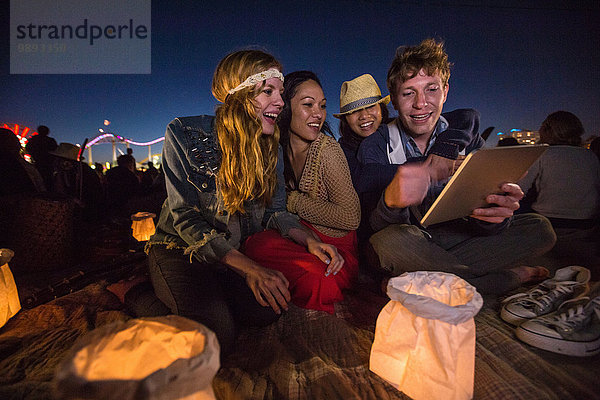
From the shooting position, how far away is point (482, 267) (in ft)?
Answer: 6.63

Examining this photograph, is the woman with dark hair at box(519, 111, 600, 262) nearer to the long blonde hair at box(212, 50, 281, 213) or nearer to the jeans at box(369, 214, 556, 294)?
the jeans at box(369, 214, 556, 294)

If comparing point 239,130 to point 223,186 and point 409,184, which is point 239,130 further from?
point 409,184

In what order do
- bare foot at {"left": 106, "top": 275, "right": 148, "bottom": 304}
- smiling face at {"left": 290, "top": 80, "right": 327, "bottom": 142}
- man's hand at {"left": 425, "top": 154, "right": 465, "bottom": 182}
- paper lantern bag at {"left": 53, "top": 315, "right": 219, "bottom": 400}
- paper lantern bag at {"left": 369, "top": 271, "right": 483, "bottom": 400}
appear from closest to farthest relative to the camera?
1. paper lantern bag at {"left": 53, "top": 315, "right": 219, "bottom": 400}
2. paper lantern bag at {"left": 369, "top": 271, "right": 483, "bottom": 400}
3. man's hand at {"left": 425, "top": 154, "right": 465, "bottom": 182}
4. bare foot at {"left": 106, "top": 275, "right": 148, "bottom": 304}
5. smiling face at {"left": 290, "top": 80, "right": 327, "bottom": 142}

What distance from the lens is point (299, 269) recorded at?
1.77m

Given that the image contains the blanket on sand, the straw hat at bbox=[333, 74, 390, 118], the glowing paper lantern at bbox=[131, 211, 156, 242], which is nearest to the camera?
the blanket on sand

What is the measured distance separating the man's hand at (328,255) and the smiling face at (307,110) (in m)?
0.99

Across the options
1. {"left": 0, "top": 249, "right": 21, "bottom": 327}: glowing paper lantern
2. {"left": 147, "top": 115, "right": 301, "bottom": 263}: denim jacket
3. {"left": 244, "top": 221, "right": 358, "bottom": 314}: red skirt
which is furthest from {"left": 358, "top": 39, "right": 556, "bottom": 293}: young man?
{"left": 0, "top": 249, "right": 21, "bottom": 327}: glowing paper lantern

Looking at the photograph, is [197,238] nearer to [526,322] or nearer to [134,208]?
[526,322]

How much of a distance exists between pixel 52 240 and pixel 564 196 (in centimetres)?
504

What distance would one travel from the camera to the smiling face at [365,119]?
9.82ft

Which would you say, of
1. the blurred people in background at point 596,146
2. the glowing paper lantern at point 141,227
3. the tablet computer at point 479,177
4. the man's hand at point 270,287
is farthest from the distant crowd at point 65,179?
the blurred people in background at point 596,146

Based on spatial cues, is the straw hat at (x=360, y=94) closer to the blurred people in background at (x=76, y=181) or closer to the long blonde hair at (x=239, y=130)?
the long blonde hair at (x=239, y=130)

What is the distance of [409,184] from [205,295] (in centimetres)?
127

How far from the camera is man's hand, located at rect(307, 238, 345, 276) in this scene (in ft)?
5.81
